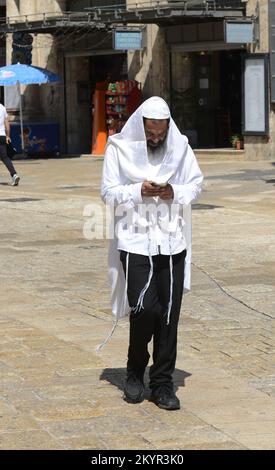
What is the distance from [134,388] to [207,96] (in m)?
25.4

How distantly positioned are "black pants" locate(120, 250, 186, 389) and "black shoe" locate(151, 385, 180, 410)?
38 mm

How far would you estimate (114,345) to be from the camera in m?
8.41

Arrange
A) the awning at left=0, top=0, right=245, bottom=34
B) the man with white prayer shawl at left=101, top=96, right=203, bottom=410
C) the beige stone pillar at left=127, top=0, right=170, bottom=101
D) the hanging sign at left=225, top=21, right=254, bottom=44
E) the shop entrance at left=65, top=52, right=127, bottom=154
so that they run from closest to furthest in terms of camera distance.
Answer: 1. the man with white prayer shawl at left=101, top=96, right=203, bottom=410
2. the hanging sign at left=225, top=21, right=254, bottom=44
3. the awning at left=0, top=0, right=245, bottom=34
4. the beige stone pillar at left=127, top=0, right=170, bottom=101
5. the shop entrance at left=65, top=52, right=127, bottom=154

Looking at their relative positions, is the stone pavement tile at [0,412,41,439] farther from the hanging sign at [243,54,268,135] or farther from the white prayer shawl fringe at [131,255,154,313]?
the hanging sign at [243,54,268,135]

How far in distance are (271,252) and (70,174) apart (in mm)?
13577

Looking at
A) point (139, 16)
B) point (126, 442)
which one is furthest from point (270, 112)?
point (126, 442)

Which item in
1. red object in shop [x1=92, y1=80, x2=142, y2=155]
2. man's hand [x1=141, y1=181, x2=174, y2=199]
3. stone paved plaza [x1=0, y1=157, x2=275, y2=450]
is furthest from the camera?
red object in shop [x1=92, y1=80, x2=142, y2=155]

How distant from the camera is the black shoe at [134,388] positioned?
6719mm

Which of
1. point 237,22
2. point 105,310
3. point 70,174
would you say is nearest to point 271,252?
point 105,310

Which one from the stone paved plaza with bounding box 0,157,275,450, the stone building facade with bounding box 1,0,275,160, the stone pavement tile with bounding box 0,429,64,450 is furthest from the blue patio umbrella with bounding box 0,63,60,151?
the stone pavement tile with bounding box 0,429,64,450

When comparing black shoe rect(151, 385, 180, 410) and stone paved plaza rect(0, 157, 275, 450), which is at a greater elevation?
black shoe rect(151, 385, 180, 410)

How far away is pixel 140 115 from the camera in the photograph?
6.61 metres

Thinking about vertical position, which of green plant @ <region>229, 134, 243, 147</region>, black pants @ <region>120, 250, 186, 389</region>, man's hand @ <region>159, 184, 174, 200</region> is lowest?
green plant @ <region>229, 134, 243, 147</region>

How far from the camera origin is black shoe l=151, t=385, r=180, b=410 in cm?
656
